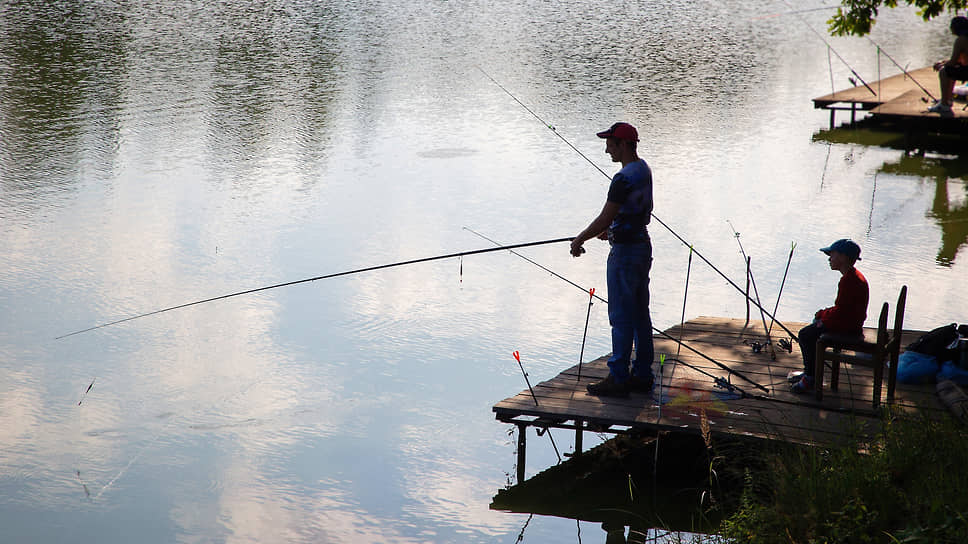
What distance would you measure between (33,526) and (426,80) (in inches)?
511

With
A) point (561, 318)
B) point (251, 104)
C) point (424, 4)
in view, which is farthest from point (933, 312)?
point (424, 4)

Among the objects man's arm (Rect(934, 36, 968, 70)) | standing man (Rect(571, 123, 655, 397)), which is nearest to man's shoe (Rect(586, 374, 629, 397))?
standing man (Rect(571, 123, 655, 397))

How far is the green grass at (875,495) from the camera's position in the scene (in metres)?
3.66

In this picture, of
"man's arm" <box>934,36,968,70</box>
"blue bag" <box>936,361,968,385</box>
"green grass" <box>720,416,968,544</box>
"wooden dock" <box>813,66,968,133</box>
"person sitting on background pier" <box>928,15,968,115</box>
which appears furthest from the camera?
"wooden dock" <box>813,66,968,133</box>

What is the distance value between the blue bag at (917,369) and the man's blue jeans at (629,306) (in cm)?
127

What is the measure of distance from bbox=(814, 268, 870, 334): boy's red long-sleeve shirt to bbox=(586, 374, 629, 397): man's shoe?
1.01 metres

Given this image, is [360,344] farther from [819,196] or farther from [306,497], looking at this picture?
[819,196]

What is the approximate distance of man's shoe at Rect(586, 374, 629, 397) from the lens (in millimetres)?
5301

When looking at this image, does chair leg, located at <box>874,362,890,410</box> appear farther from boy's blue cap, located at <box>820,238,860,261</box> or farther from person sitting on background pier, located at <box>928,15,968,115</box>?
person sitting on background pier, located at <box>928,15,968,115</box>

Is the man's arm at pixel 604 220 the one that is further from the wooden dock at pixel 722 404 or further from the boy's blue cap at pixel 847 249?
the boy's blue cap at pixel 847 249

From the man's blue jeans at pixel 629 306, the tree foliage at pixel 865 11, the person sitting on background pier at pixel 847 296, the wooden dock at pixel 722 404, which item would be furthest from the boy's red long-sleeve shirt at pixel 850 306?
the tree foliage at pixel 865 11

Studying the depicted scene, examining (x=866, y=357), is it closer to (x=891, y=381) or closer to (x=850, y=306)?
(x=891, y=381)

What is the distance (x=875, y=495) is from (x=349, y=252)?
5696 millimetres

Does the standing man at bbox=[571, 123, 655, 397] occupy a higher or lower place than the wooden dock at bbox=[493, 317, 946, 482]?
higher
